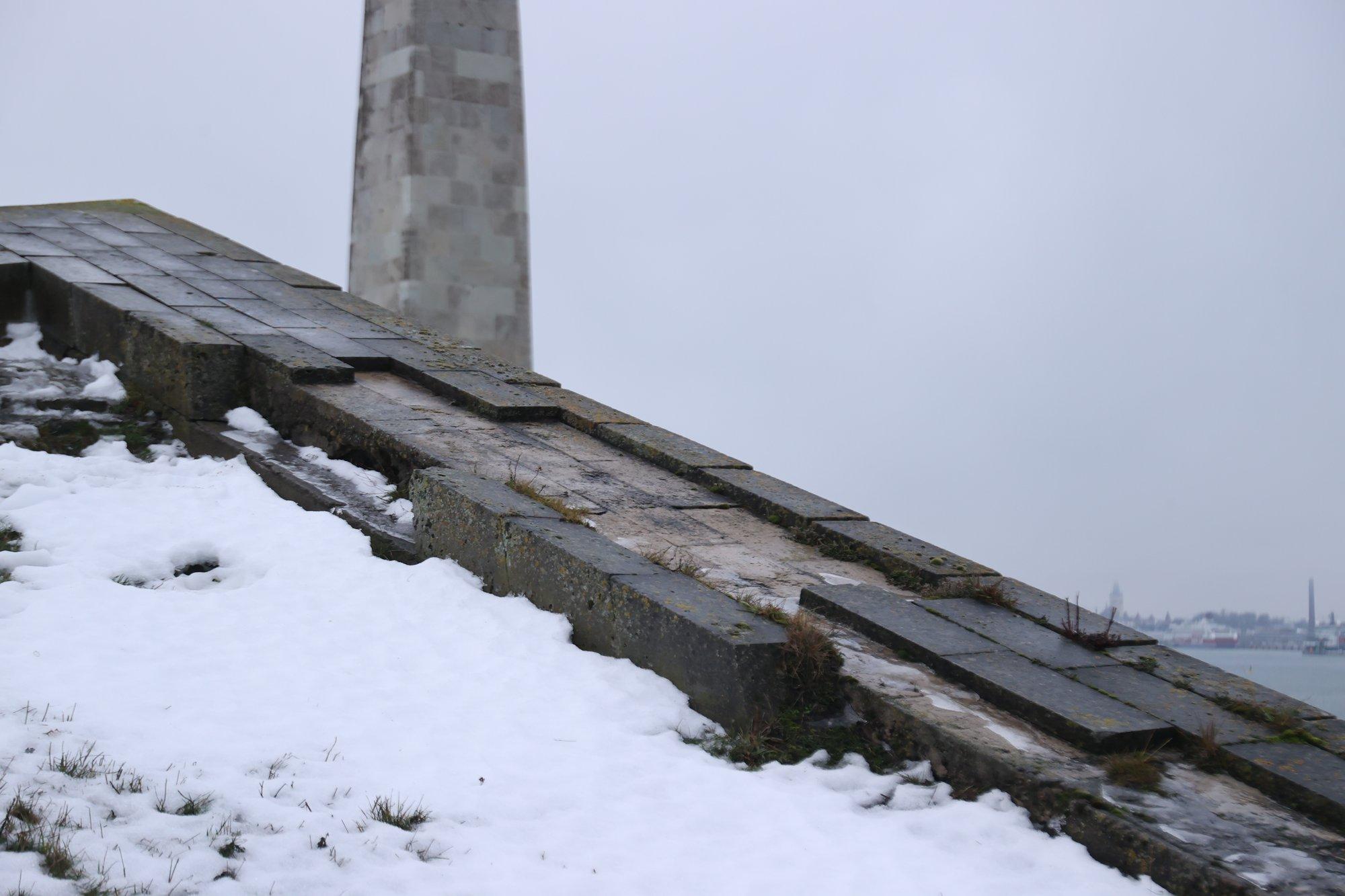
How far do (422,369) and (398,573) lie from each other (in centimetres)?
247

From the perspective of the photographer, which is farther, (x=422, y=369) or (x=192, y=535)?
(x=422, y=369)

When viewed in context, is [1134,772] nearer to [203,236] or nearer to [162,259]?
[162,259]

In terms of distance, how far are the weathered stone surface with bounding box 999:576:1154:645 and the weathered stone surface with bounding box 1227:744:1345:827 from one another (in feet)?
3.01

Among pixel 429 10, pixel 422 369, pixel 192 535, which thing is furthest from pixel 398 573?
pixel 429 10

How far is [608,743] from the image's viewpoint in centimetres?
369

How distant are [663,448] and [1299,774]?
3582 mm

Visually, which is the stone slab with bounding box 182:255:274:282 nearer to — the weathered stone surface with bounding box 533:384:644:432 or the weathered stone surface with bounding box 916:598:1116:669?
the weathered stone surface with bounding box 533:384:644:432

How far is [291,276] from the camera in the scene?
9.23 meters

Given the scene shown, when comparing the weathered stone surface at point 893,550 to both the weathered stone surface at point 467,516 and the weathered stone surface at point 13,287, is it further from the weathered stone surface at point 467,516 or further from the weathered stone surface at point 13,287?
the weathered stone surface at point 13,287

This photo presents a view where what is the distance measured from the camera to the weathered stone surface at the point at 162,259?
343 inches

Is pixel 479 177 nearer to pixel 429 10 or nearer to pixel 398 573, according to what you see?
pixel 429 10

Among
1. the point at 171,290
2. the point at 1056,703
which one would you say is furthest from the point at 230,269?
the point at 1056,703

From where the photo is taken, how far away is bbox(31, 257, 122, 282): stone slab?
7.96m

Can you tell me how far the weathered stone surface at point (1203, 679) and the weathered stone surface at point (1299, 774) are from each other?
13.7 inches
